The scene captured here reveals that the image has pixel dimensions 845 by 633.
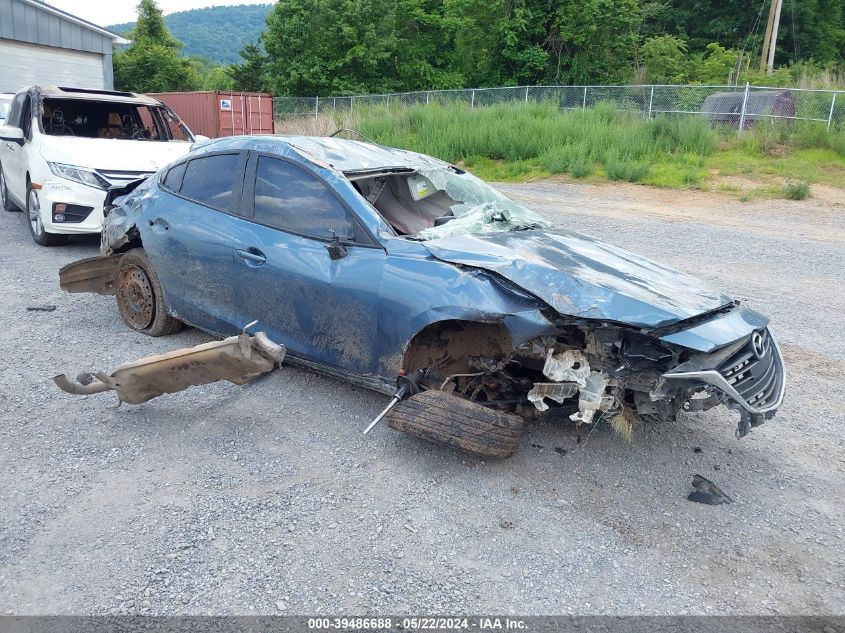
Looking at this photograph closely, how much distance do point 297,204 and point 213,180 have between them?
0.92m

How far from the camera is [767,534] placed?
3375 millimetres

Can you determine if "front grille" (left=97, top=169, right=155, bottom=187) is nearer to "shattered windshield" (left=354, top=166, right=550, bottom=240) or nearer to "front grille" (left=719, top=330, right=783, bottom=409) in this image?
"shattered windshield" (left=354, top=166, right=550, bottom=240)

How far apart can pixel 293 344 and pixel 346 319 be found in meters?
0.51

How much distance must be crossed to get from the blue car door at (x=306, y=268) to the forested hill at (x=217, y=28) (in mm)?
137904

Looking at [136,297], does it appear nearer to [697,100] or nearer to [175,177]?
[175,177]

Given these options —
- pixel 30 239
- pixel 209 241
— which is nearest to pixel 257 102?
pixel 30 239

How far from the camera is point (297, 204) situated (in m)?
4.48

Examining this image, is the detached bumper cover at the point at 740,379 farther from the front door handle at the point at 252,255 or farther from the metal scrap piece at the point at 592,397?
the front door handle at the point at 252,255

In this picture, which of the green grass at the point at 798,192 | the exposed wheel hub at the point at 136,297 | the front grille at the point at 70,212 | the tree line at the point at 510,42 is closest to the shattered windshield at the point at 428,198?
the exposed wheel hub at the point at 136,297

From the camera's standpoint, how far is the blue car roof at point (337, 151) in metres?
4.66

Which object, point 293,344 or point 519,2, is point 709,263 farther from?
point 519,2

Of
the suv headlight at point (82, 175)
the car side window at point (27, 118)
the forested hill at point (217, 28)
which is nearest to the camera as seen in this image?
the suv headlight at point (82, 175)

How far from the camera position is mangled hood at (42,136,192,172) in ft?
26.3

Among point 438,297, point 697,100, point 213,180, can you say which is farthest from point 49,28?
point 438,297
